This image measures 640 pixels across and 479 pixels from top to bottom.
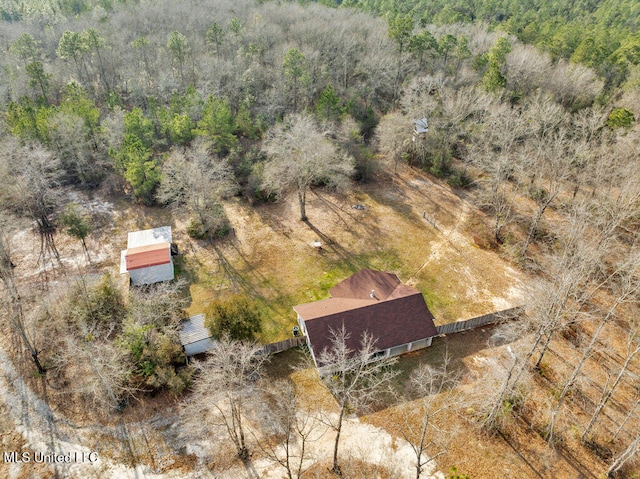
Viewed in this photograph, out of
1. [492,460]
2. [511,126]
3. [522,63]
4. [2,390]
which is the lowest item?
[2,390]

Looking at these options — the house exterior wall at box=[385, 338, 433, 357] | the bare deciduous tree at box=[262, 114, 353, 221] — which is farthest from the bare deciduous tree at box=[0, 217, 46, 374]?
the house exterior wall at box=[385, 338, 433, 357]

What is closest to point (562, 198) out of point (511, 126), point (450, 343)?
point (511, 126)

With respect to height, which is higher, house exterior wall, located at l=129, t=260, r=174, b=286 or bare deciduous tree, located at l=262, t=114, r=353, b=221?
bare deciduous tree, located at l=262, t=114, r=353, b=221

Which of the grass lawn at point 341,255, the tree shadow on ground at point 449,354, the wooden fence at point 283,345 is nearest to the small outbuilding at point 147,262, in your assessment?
the grass lawn at point 341,255

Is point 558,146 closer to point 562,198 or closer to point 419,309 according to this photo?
point 562,198

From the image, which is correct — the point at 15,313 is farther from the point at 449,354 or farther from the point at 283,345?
the point at 449,354

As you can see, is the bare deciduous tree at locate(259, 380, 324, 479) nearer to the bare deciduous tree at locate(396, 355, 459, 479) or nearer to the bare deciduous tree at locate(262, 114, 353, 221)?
the bare deciduous tree at locate(396, 355, 459, 479)
